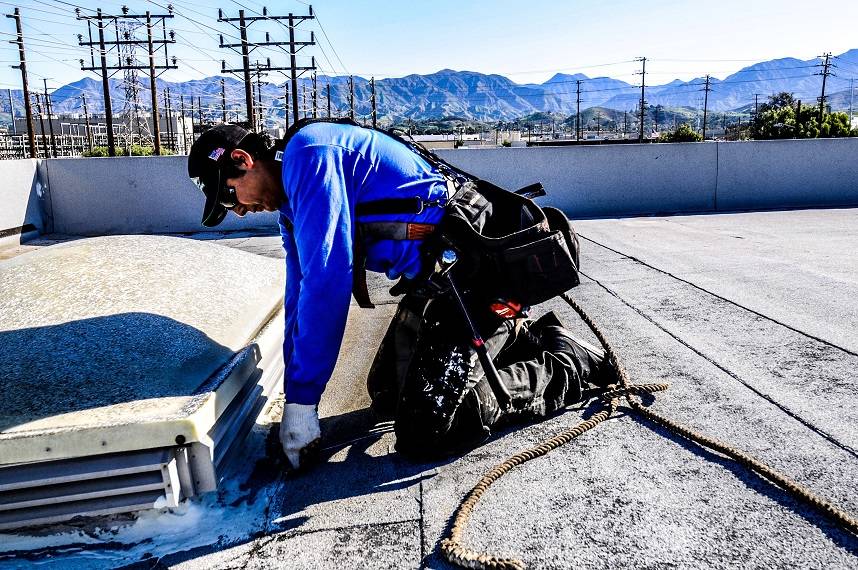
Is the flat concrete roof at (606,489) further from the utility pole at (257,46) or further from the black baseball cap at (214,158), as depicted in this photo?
the utility pole at (257,46)

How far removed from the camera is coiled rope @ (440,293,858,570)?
1771 mm

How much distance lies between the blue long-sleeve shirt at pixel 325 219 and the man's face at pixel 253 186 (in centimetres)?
14

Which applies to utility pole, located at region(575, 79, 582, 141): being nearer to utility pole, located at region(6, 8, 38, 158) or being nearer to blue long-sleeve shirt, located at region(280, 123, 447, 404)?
utility pole, located at region(6, 8, 38, 158)

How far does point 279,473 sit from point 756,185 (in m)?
11.0

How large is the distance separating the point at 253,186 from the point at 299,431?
890 mm

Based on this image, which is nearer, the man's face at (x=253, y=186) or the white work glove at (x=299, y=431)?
the white work glove at (x=299, y=431)

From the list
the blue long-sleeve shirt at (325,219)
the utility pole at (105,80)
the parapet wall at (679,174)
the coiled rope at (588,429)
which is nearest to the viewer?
the coiled rope at (588,429)

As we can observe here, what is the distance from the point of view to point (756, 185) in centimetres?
1129

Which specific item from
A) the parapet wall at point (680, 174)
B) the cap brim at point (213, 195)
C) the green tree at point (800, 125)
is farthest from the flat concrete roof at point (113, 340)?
the green tree at point (800, 125)

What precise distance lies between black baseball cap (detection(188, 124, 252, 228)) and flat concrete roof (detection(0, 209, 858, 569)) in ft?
3.14

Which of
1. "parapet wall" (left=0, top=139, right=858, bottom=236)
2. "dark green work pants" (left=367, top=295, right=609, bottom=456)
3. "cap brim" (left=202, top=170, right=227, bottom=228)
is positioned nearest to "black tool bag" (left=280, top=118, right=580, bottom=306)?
"dark green work pants" (left=367, top=295, right=609, bottom=456)

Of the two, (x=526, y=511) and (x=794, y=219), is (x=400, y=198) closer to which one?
(x=526, y=511)

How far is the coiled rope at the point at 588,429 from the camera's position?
1.77 metres

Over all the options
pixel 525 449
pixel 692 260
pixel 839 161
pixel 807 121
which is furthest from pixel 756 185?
pixel 807 121
